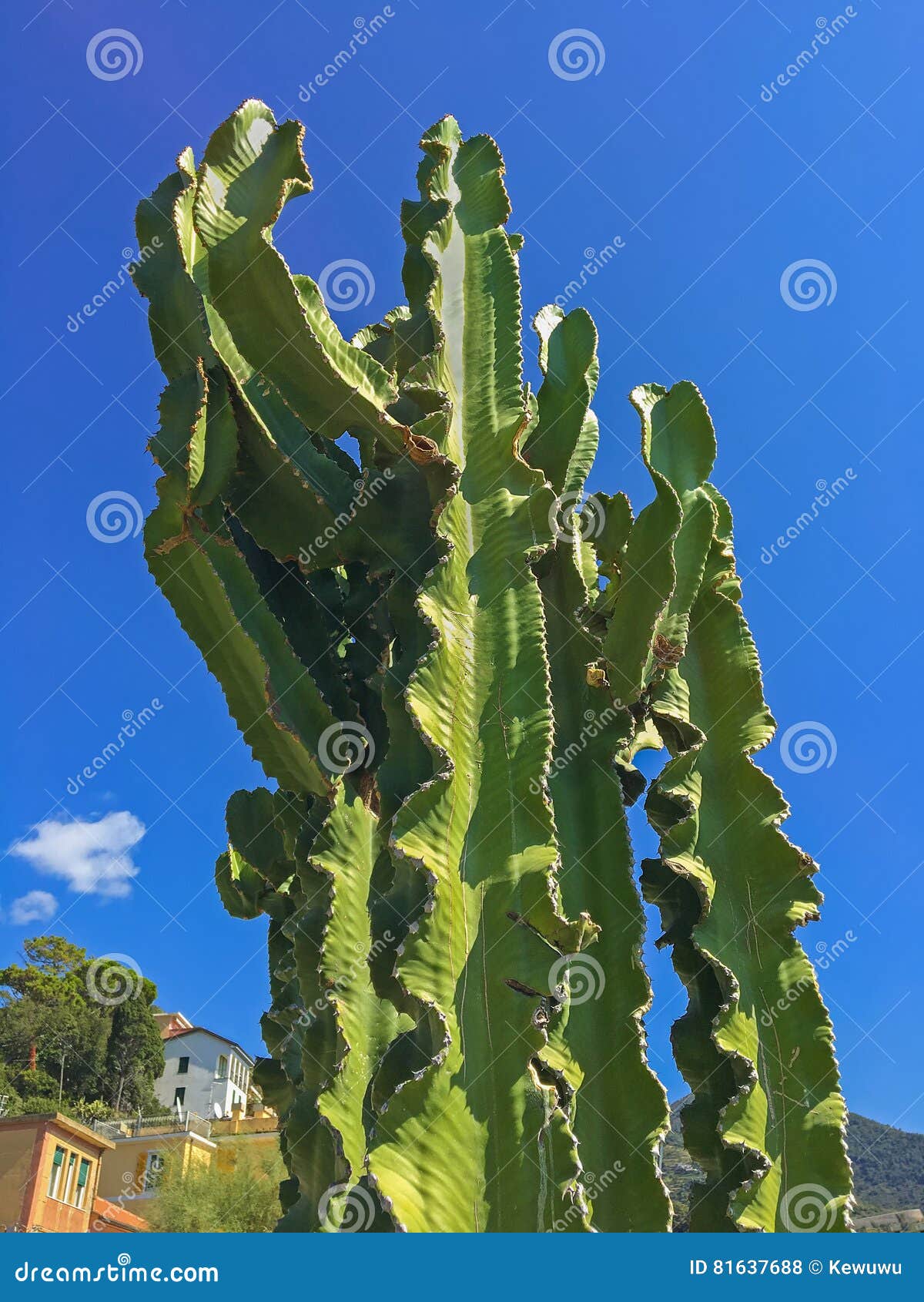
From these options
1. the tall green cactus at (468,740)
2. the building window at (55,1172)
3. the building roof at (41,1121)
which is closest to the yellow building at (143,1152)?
→ the building window at (55,1172)

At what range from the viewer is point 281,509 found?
10.9 feet

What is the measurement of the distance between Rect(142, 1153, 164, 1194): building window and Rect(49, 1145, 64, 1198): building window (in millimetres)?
1978

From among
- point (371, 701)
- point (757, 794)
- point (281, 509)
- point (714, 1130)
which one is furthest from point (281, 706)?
point (714, 1130)

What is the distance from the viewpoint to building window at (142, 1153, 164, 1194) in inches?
828

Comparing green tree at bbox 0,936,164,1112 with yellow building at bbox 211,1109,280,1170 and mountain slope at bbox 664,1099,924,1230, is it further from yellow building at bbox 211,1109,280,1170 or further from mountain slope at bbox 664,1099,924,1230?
mountain slope at bbox 664,1099,924,1230

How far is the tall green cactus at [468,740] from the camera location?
2457mm

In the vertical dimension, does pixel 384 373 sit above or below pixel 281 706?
above

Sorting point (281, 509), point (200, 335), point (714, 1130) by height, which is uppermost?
point (200, 335)

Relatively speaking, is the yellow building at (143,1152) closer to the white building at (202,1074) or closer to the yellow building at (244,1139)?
the yellow building at (244,1139)

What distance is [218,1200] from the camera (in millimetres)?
18047

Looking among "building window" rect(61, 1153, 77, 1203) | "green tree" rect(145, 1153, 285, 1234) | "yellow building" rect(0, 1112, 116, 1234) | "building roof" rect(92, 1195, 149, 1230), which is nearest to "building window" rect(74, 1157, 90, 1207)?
"yellow building" rect(0, 1112, 116, 1234)

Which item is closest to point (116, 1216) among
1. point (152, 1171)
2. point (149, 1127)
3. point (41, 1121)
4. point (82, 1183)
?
point (82, 1183)

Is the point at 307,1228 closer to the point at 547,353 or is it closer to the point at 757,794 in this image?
the point at 757,794

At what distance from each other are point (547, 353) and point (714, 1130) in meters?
2.97
